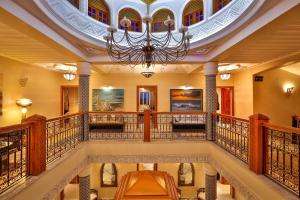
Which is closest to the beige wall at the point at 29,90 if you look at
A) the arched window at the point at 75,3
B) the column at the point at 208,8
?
the arched window at the point at 75,3

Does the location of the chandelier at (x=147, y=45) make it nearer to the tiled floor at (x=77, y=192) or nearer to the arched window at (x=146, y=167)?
the arched window at (x=146, y=167)

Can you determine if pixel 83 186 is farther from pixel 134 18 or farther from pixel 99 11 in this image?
pixel 134 18

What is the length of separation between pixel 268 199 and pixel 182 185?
7.22 m

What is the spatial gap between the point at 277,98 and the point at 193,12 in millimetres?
5553

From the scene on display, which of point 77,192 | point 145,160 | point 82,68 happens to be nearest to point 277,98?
point 145,160

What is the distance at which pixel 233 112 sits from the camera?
32.9 ft

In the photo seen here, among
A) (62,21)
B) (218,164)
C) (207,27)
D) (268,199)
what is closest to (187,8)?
(207,27)

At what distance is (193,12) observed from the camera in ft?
20.2

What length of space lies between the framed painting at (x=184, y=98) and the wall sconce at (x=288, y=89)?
3627 mm

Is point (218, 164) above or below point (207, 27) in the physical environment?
below

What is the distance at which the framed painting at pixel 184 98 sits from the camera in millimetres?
10039

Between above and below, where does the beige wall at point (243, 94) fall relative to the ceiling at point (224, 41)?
below

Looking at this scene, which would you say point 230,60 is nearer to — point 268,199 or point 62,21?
point 268,199

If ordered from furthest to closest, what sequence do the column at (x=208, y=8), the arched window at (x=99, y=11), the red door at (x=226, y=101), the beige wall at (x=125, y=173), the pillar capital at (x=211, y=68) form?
the red door at (x=226, y=101) → the beige wall at (x=125, y=173) → the pillar capital at (x=211, y=68) → the arched window at (x=99, y=11) → the column at (x=208, y=8)
